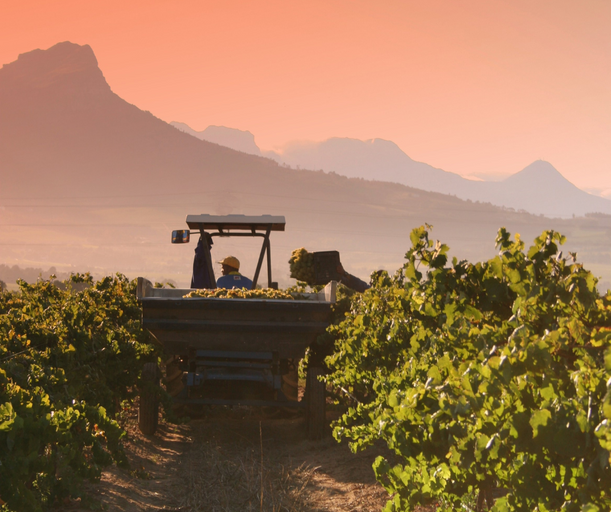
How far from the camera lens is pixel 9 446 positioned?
3.02 meters

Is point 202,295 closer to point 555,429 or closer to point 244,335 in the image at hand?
point 244,335

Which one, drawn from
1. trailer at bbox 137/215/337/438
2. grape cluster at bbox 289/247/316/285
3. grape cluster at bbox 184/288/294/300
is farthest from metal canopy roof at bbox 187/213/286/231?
trailer at bbox 137/215/337/438

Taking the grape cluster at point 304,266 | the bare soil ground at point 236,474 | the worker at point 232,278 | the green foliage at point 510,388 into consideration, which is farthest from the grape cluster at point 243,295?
the green foliage at point 510,388

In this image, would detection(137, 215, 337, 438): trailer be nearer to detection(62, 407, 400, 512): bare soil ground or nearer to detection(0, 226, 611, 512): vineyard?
detection(62, 407, 400, 512): bare soil ground

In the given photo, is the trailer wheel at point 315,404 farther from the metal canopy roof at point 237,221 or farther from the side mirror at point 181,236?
the side mirror at point 181,236

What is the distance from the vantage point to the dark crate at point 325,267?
34.8 feet

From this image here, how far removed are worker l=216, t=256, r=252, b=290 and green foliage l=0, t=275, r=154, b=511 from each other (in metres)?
1.45

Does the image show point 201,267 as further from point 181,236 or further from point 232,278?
point 181,236

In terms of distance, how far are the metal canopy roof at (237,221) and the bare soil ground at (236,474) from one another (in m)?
2.98

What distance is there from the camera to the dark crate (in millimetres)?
10603

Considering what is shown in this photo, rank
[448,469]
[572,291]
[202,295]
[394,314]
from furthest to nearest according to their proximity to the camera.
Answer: [202,295] → [394,314] → [448,469] → [572,291]

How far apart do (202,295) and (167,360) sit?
140 cm

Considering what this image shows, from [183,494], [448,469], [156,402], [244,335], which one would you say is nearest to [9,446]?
[448,469]

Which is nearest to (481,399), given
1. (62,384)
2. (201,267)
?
(62,384)
